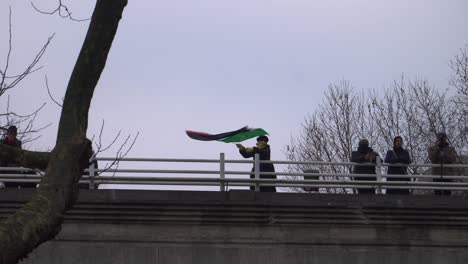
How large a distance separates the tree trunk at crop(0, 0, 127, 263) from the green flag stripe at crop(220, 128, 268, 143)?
1060 cm

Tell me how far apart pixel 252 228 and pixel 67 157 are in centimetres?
912

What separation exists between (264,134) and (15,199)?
484 centimetres

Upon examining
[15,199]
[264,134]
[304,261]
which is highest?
[264,134]

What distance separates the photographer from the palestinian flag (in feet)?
58.1

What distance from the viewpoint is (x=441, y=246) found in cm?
A: 1591

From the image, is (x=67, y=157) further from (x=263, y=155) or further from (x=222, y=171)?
(x=263, y=155)

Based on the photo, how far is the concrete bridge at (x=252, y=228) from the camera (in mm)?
15148

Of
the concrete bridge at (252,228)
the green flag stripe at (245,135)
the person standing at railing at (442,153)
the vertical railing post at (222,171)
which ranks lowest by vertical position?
the concrete bridge at (252,228)

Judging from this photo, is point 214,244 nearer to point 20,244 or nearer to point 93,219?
point 93,219

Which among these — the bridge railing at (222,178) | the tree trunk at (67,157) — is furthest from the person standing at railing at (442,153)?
the tree trunk at (67,157)

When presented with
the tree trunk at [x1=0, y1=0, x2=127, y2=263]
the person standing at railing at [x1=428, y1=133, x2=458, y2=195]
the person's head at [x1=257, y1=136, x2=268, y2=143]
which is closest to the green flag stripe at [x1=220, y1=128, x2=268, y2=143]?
the person's head at [x1=257, y1=136, x2=268, y2=143]

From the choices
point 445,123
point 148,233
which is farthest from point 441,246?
point 445,123

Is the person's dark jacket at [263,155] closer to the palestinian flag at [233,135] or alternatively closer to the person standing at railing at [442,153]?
the palestinian flag at [233,135]

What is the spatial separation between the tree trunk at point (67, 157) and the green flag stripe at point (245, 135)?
10603 mm
